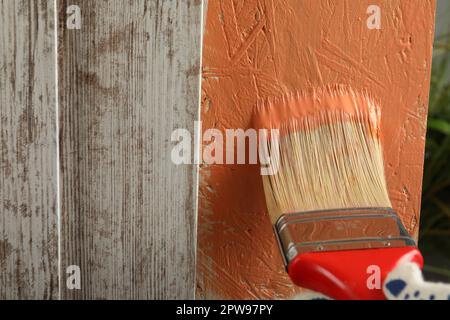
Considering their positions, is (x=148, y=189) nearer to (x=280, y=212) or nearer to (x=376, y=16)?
(x=280, y=212)

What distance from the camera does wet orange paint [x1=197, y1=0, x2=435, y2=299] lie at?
86 centimetres

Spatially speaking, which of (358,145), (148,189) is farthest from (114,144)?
(358,145)

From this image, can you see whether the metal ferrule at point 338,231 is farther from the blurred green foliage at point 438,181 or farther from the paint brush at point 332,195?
the blurred green foliage at point 438,181

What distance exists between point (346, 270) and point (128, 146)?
0.29m

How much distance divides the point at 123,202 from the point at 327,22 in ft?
1.06

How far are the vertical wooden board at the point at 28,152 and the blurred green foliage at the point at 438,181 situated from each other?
1213mm

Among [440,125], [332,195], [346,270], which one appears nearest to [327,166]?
[332,195]

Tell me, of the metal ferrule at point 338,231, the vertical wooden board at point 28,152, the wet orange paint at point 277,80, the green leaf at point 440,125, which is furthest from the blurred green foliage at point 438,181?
the vertical wooden board at point 28,152

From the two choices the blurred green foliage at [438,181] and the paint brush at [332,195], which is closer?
the paint brush at [332,195]

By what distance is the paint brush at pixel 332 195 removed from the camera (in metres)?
0.75

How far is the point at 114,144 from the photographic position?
0.83 meters

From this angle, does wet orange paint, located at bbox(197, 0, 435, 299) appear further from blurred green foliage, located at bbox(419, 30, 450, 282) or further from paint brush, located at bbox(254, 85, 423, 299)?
blurred green foliage, located at bbox(419, 30, 450, 282)

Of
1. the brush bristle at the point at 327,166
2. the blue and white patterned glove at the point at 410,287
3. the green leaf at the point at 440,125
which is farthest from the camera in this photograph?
the green leaf at the point at 440,125

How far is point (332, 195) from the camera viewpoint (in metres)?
0.83
